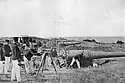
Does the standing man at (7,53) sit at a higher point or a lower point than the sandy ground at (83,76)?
higher

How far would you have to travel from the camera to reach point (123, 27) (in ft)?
17.1

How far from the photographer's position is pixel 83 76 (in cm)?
450

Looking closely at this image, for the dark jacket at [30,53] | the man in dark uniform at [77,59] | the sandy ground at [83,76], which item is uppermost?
the dark jacket at [30,53]

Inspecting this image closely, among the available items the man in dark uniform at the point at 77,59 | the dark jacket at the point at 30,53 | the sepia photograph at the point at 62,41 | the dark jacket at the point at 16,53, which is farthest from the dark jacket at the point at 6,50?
the man in dark uniform at the point at 77,59

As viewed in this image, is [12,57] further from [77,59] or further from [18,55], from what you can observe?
[77,59]

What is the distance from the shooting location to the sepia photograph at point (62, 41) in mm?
4539

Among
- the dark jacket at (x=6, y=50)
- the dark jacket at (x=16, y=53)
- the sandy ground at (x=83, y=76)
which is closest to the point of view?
the sandy ground at (x=83, y=76)

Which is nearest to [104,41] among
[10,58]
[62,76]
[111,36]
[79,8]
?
[111,36]

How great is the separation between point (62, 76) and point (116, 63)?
1.16 metres

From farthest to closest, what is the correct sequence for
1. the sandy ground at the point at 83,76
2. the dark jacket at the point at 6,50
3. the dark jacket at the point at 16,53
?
the dark jacket at the point at 6,50
the dark jacket at the point at 16,53
the sandy ground at the point at 83,76

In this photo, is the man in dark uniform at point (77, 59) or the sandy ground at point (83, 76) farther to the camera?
the man in dark uniform at point (77, 59)

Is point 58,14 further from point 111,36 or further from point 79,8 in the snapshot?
point 111,36

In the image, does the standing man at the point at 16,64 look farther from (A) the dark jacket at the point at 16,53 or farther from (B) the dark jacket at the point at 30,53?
(B) the dark jacket at the point at 30,53

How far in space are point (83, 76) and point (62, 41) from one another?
90cm
